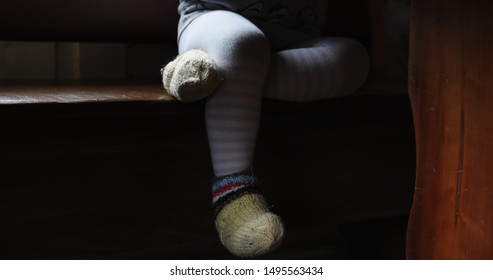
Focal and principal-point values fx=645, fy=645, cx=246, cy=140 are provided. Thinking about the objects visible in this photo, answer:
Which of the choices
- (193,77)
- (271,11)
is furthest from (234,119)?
(271,11)

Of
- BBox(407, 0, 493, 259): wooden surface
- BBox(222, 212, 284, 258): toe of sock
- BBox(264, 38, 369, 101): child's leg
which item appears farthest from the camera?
BBox(264, 38, 369, 101): child's leg

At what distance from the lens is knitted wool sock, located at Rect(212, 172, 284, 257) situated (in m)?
0.77

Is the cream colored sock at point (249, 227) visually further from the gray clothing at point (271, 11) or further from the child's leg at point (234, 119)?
the gray clothing at point (271, 11)

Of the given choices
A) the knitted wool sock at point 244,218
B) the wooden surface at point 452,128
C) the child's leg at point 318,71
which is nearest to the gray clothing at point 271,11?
the child's leg at point 318,71

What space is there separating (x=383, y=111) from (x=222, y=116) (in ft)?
1.08

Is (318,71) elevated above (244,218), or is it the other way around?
(318,71)

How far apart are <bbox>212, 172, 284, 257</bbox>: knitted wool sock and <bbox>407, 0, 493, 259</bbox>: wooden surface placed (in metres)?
0.20

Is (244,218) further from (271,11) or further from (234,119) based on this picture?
(271,11)

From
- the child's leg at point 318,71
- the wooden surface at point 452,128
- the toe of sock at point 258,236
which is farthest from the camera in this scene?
the child's leg at point 318,71

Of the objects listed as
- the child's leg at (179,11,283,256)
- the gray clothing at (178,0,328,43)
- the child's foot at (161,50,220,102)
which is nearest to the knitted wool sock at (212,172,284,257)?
the child's leg at (179,11,283,256)

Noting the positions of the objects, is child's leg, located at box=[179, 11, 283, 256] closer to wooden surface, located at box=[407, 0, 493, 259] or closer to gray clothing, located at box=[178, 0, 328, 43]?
gray clothing, located at box=[178, 0, 328, 43]

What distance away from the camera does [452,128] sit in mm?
582

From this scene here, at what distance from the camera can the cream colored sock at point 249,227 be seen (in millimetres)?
769

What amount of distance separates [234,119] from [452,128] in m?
0.31
